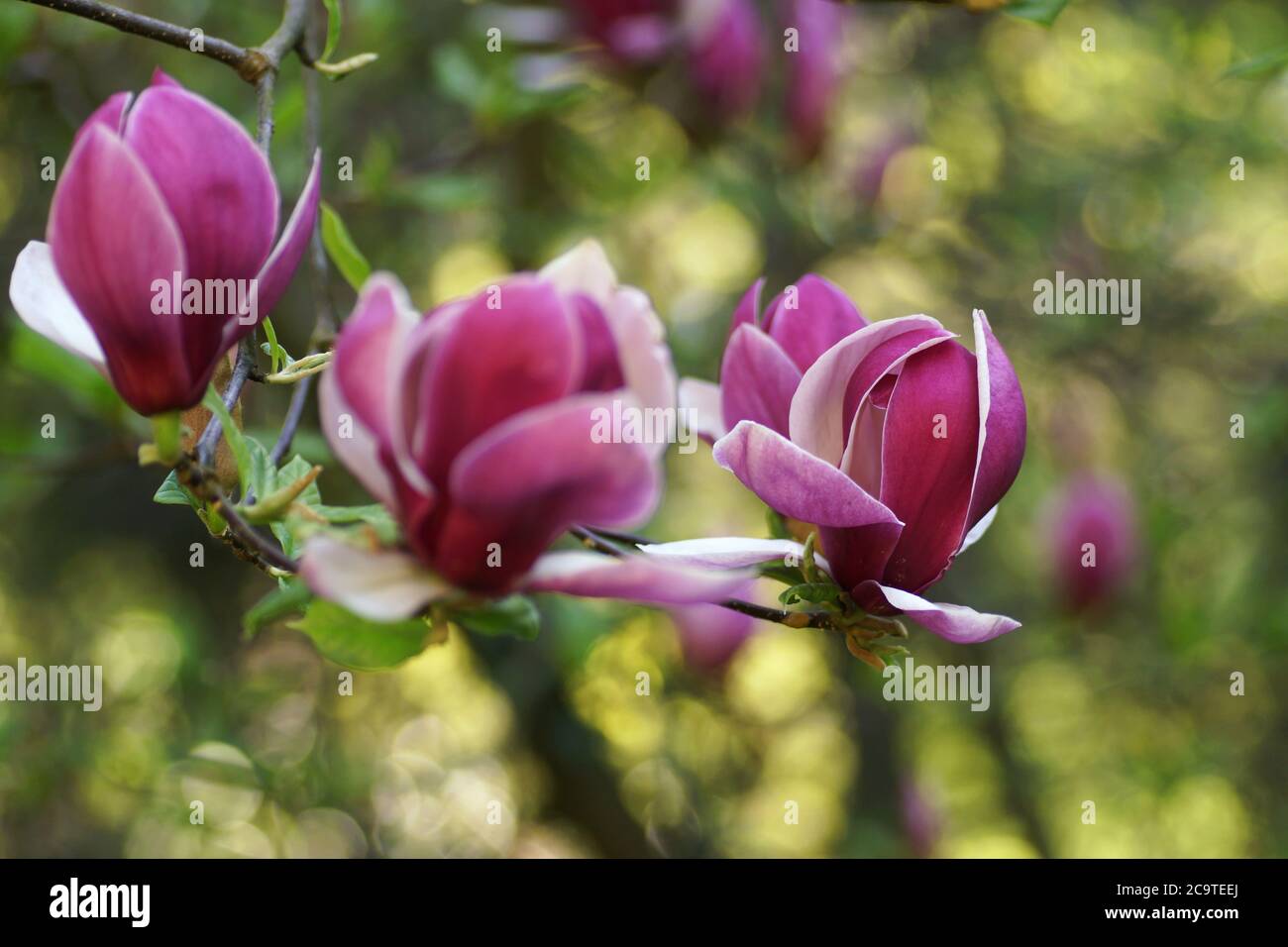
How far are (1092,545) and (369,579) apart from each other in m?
1.65

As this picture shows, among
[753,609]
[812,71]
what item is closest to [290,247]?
[753,609]

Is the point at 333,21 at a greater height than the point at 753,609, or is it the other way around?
the point at 333,21

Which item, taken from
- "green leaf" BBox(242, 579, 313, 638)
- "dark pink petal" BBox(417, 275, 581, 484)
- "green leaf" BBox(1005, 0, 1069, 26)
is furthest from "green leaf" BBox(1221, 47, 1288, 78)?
"green leaf" BBox(242, 579, 313, 638)

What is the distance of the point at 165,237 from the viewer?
0.46 metres

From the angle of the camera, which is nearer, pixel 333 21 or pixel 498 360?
pixel 498 360

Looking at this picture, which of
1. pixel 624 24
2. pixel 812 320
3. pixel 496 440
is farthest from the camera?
pixel 624 24

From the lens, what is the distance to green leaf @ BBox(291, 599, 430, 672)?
49cm

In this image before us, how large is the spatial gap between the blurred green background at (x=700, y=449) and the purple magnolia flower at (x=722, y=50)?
73mm

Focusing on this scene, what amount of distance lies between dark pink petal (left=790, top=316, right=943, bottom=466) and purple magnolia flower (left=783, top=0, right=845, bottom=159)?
4.10ft

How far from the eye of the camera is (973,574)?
2432mm

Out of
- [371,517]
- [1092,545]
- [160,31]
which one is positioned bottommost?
[1092,545]

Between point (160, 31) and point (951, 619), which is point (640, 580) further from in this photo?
point (160, 31)

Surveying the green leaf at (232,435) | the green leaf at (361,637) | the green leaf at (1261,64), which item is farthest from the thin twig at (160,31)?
the green leaf at (1261,64)

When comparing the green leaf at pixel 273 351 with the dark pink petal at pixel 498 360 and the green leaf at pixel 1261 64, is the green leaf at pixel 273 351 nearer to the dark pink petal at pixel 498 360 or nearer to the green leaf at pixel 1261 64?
the dark pink petal at pixel 498 360
